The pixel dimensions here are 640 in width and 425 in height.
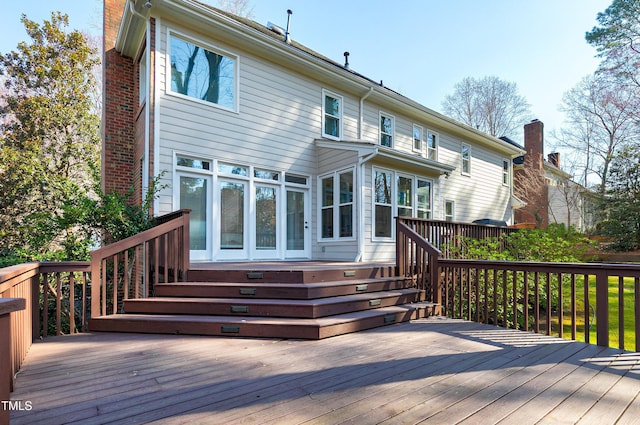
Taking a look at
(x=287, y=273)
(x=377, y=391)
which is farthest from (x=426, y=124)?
(x=377, y=391)

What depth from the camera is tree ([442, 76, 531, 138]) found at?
22.1 metres

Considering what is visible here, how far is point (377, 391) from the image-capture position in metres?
2.29

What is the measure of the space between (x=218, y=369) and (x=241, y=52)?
6422mm

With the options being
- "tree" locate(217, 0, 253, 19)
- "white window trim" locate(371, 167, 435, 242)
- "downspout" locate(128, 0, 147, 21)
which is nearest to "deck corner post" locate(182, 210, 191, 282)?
"downspout" locate(128, 0, 147, 21)

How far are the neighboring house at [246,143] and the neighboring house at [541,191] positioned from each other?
1115 centimetres

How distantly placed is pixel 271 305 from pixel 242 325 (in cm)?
42

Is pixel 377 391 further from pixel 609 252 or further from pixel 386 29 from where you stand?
pixel 609 252

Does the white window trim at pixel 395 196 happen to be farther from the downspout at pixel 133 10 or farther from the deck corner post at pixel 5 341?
the deck corner post at pixel 5 341

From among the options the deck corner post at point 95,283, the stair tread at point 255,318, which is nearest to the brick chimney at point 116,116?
the deck corner post at point 95,283

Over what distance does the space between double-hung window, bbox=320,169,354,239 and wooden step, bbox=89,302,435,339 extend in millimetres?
3582

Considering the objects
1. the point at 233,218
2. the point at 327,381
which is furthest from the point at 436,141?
the point at 327,381

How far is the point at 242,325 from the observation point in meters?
3.66

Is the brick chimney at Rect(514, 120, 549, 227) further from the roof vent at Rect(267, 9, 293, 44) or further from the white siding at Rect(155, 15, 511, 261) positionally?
the roof vent at Rect(267, 9, 293, 44)

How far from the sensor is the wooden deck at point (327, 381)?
198cm
